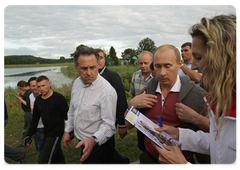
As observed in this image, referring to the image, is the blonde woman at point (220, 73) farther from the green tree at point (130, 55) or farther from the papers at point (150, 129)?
the green tree at point (130, 55)

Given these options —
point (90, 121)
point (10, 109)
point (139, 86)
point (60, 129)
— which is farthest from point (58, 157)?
point (10, 109)

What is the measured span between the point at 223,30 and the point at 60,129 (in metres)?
3.03

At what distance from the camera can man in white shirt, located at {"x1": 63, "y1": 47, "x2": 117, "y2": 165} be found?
86.4 inches

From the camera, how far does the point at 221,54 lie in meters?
1.00

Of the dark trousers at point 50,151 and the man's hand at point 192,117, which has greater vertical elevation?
the man's hand at point 192,117

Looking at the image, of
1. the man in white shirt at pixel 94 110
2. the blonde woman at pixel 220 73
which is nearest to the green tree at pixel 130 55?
the man in white shirt at pixel 94 110

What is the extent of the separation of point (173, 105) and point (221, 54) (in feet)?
2.78

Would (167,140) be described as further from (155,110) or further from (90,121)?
(90,121)

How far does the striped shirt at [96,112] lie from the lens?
2195mm

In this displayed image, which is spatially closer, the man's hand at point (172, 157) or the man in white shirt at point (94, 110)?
the man's hand at point (172, 157)

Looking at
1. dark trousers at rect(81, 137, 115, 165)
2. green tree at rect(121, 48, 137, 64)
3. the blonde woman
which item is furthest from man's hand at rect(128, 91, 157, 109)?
green tree at rect(121, 48, 137, 64)

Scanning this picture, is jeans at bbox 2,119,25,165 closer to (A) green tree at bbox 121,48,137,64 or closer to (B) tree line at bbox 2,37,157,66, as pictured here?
(B) tree line at bbox 2,37,157,66

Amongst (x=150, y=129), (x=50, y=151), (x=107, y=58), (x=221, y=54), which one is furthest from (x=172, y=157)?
(x=107, y=58)

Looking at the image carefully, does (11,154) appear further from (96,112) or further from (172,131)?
(172,131)
